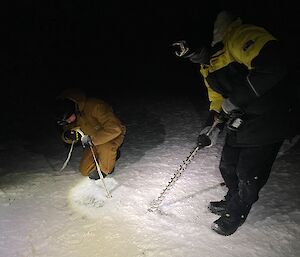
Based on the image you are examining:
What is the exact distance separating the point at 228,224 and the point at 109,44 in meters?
11.1

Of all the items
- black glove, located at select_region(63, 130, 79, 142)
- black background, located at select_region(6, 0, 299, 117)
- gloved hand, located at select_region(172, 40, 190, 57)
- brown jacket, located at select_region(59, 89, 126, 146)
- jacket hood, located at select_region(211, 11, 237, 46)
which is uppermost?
jacket hood, located at select_region(211, 11, 237, 46)

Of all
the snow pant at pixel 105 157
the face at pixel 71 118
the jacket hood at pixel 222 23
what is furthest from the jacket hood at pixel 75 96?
the jacket hood at pixel 222 23

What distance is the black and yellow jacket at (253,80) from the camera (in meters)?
2.36

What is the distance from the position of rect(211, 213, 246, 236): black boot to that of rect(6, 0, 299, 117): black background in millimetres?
1458

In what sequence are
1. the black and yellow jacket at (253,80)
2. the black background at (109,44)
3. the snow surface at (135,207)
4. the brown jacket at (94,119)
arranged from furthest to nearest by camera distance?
the black background at (109,44) < the brown jacket at (94,119) < the snow surface at (135,207) < the black and yellow jacket at (253,80)

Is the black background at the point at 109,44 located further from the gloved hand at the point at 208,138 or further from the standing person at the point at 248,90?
the gloved hand at the point at 208,138

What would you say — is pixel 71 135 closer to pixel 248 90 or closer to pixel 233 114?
pixel 233 114

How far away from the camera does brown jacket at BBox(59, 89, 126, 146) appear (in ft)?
12.6

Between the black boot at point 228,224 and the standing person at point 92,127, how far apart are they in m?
1.43

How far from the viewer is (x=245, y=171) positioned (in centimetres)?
283

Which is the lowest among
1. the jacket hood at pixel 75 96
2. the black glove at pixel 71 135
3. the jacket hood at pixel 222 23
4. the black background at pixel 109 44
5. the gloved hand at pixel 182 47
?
the black background at pixel 109 44

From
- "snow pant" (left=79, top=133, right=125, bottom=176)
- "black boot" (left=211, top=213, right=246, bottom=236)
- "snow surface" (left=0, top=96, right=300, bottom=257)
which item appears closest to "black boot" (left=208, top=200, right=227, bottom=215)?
"snow surface" (left=0, top=96, right=300, bottom=257)

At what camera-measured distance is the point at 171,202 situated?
11.7ft

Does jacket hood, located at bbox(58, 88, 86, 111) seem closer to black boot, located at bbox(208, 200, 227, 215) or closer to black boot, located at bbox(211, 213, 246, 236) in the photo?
black boot, located at bbox(208, 200, 227, 215)
